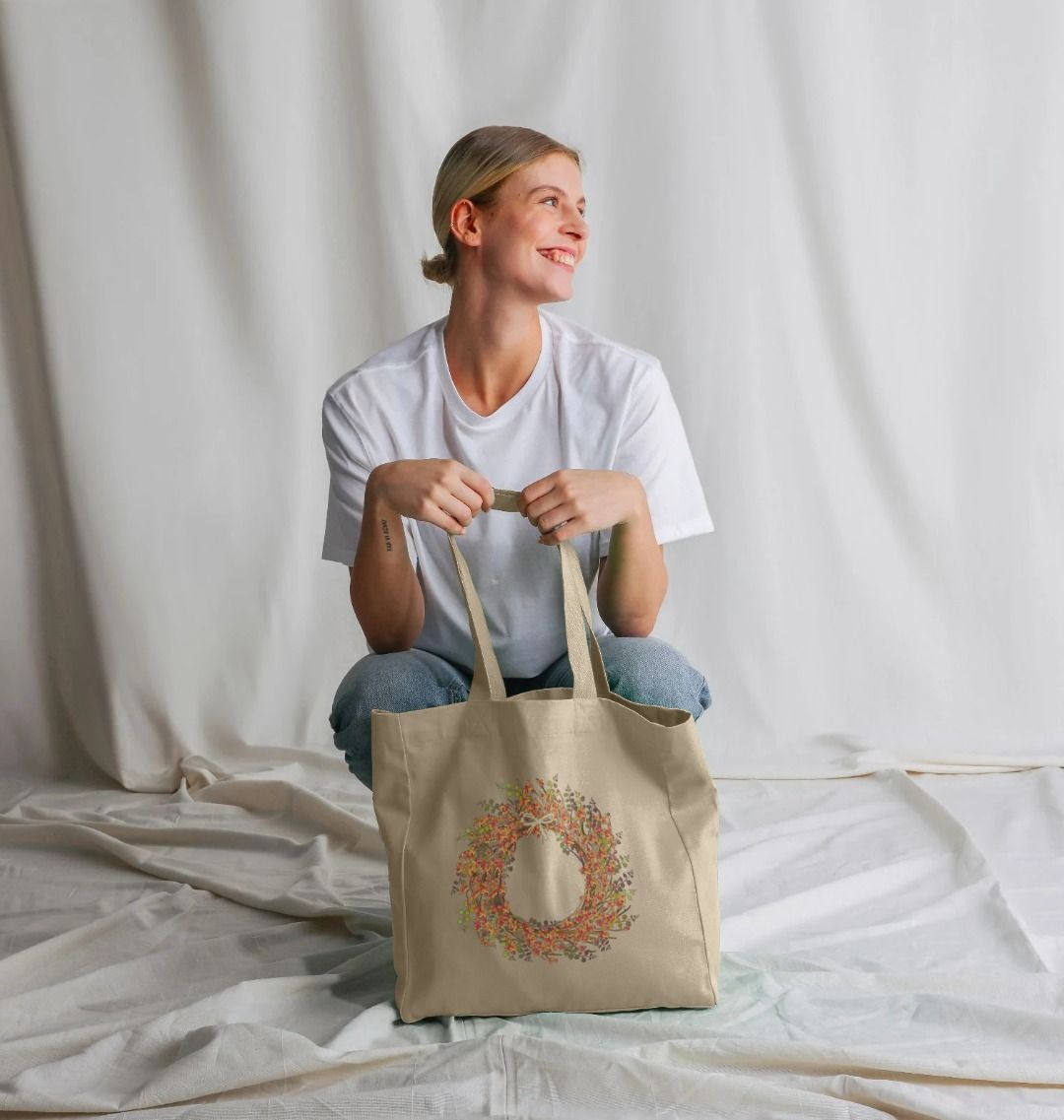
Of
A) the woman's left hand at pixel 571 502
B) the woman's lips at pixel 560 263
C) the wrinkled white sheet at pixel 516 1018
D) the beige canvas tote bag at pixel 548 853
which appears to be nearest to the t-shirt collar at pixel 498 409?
the woman's lips at pixel 560 263

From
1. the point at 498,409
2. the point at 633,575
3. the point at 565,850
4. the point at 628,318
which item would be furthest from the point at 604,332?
the point at 565,850

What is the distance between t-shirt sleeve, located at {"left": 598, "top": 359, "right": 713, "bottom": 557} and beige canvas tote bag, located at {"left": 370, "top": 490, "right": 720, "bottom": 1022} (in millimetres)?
320

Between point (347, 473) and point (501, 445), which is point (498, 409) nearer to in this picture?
point (501, 445)

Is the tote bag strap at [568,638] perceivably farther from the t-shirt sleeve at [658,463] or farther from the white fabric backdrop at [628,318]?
the white fabric backdrop at [628,318]

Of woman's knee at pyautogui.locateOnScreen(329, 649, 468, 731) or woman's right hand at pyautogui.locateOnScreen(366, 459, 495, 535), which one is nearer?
woman's right hand at pyautogui.locateOnScreen(366, 459, 495, 535)

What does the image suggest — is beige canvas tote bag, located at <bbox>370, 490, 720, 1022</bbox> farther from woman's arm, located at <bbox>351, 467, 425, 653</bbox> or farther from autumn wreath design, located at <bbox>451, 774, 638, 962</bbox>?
woman's arm, located at <bbox>351, 467, 425, 653</bbox>

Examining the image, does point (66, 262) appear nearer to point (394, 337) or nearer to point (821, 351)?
point (394, 337)

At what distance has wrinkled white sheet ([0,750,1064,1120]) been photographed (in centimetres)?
122

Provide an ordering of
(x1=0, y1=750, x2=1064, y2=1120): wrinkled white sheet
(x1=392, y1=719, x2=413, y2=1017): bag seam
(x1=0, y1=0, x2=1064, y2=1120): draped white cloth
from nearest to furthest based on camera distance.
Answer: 1. (x1=0, y1=750, x2=1064, y2=1120): wrinkled white sheet
2. (x1=392, y1=719, x2=413, y2=1017): bag seam
3. (x1=0, y1=0, x2=1064, y2=1120): draped white cloth

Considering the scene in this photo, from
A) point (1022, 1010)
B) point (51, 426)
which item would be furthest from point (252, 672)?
point (1022, 1010)

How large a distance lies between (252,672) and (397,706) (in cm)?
106

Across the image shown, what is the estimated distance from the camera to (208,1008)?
1.37m

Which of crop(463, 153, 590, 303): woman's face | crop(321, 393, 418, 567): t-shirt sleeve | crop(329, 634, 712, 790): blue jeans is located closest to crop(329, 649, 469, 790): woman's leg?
crop(329, 634, 712, 790): blue jeans

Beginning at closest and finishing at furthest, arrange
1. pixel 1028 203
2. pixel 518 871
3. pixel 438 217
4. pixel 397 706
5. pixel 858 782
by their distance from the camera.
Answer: pixel 518 871 → pixel 397 706 → pixel 438 217 → pixel 858 782 → pixel 1028 203
